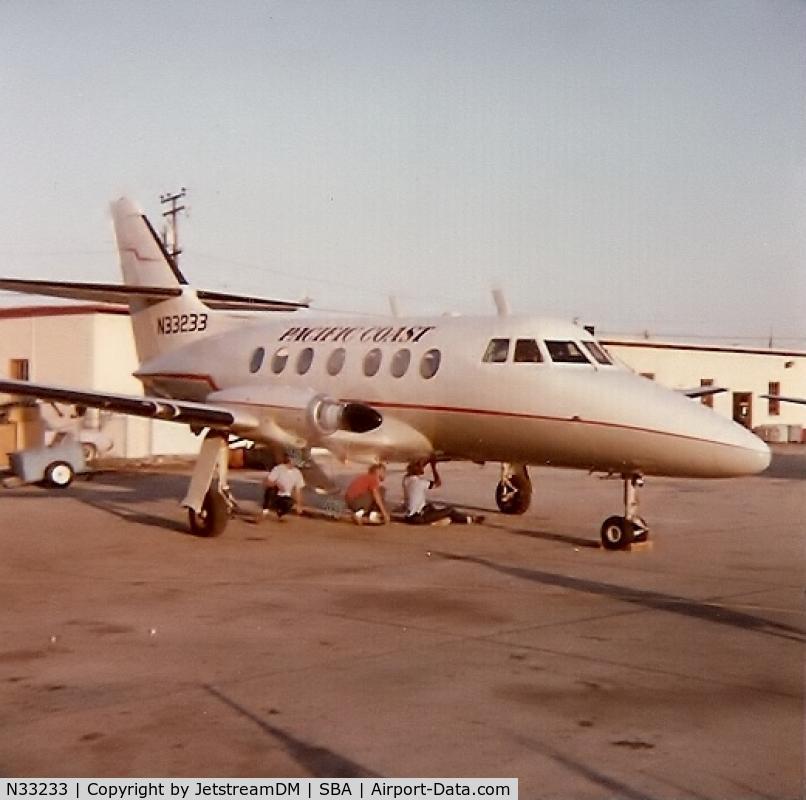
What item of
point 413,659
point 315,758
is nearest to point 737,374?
point 413,659

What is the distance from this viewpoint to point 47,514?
727 inches

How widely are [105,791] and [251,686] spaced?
6.80 feet

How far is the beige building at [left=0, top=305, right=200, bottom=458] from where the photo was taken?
3319cm

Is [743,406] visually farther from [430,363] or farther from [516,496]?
[430,363]

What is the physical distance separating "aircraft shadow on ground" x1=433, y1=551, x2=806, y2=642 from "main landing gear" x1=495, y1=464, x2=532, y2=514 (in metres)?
5.18

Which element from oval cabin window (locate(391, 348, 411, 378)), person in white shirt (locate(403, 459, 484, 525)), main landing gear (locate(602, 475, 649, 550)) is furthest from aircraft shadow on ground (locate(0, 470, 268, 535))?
main landing gear (locate(602, 475, 649, 550))

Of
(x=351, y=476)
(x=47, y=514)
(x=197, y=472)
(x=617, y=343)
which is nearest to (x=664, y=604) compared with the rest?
(x=197, y=472)

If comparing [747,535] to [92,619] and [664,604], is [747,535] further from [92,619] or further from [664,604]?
[92,619]

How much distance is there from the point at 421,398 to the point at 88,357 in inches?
824

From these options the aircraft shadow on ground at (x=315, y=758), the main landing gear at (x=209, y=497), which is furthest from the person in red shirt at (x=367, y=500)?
the aircraft shadow on ground at (x=315, y=758)

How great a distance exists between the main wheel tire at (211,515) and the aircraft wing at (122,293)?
406 cm

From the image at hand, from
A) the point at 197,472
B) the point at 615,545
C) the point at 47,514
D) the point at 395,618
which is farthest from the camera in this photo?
the point at 47,514

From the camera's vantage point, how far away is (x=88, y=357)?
1308 inches

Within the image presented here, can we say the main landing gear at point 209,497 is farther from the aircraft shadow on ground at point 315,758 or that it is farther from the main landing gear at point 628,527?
the aircraft shadow on ground at point 315,758
